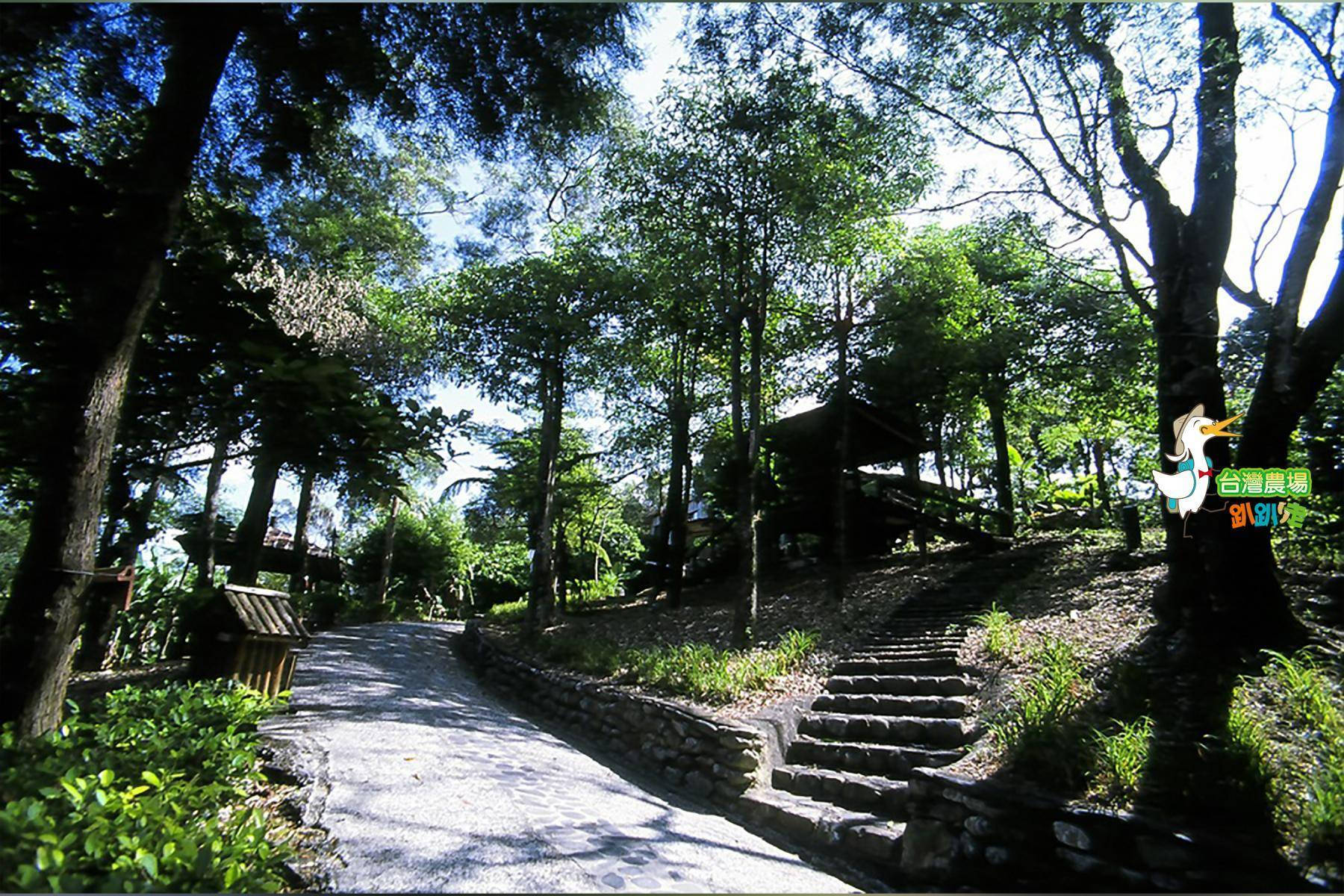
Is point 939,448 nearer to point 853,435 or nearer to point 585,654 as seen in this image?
point 853,435

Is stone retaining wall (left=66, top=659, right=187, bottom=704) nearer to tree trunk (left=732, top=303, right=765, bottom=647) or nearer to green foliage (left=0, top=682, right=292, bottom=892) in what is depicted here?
green foliage (left=0, top=682, right=292, bottom=892)

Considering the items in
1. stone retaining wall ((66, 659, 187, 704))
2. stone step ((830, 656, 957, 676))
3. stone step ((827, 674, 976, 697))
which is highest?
stone step ((830, 656, 957, 676))

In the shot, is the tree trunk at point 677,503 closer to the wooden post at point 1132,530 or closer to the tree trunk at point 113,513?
the wooden post at point 1132,530

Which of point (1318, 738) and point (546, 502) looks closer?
point (1318, 738)

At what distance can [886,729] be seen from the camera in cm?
646

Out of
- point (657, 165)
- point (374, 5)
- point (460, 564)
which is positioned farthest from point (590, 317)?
point (460, 564)

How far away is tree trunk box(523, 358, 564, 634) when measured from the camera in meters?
14.0

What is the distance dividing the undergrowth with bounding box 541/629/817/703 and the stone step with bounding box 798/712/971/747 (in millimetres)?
894

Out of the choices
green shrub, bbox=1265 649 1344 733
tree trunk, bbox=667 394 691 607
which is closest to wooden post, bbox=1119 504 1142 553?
green shrub, bbox=1265 649 1344 733

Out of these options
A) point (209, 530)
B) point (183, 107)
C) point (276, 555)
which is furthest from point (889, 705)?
point (276, 555)

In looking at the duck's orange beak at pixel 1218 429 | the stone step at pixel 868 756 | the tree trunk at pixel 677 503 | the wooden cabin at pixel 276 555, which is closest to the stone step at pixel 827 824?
the stone step at pixel 868 756

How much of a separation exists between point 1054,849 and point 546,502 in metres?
11.3

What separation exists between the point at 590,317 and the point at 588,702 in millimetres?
8579

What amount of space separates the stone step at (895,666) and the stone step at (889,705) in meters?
0.54
